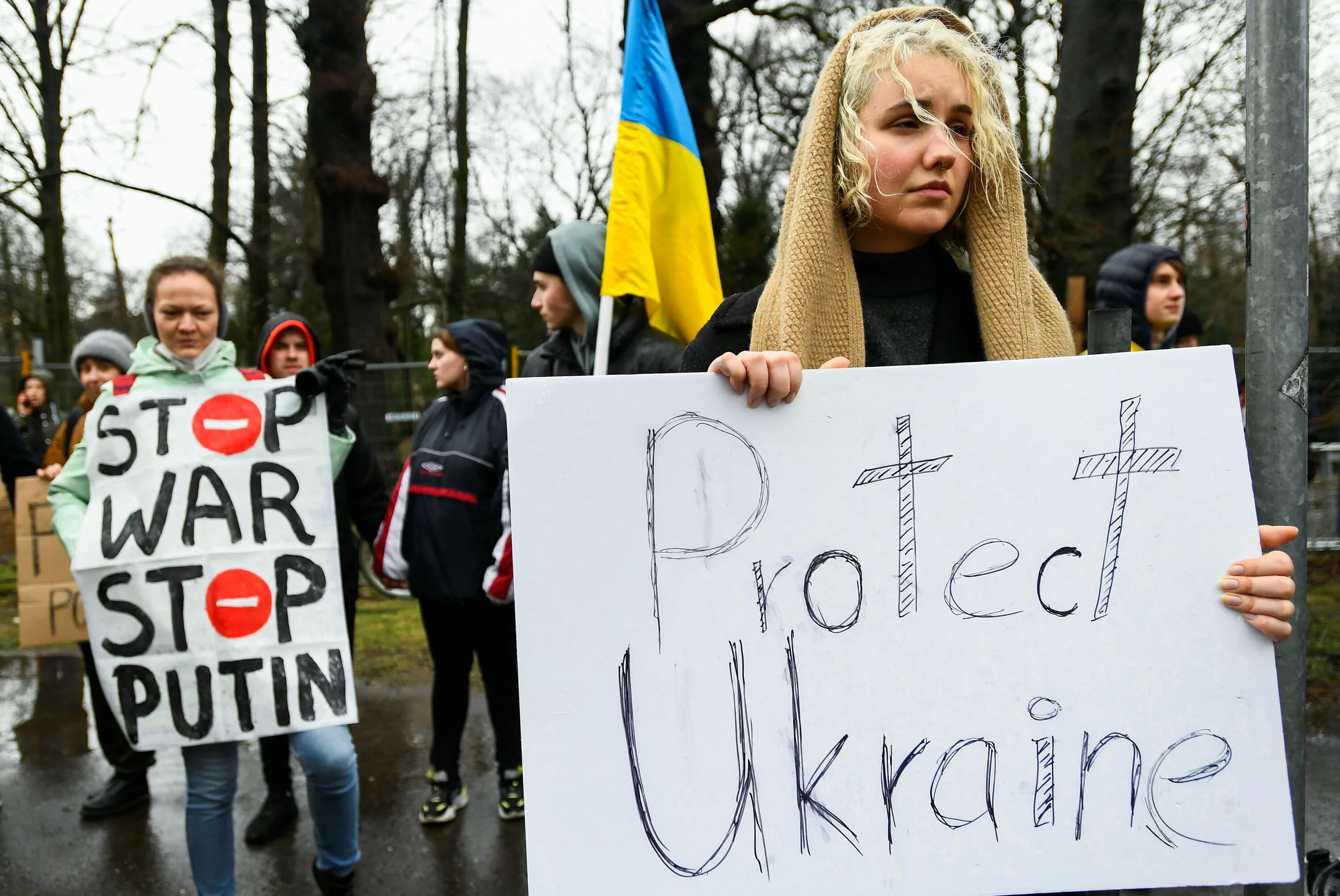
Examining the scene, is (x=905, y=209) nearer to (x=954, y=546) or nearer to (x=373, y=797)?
(x=954, y=546)

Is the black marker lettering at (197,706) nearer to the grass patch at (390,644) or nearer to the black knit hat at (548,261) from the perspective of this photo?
the black knit hat at (548,261)

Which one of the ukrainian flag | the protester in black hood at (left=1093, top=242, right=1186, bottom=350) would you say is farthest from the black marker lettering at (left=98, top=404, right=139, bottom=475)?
the protester in black hood at (left=1093, top=242, right=1186, bottom=350)

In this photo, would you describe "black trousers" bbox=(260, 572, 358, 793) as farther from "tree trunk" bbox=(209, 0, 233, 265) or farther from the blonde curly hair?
"tree trunk" bbox=(209, 0, 233, 265)

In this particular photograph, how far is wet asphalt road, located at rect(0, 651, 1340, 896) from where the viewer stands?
126 inches

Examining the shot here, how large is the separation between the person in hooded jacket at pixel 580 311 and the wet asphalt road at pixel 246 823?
65.1 inches

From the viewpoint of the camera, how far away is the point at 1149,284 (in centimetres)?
368

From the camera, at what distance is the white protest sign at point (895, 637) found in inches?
48.1

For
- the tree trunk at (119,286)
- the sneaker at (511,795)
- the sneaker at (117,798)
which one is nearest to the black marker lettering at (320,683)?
the sneaker at (511,795)

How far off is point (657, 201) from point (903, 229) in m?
2.06

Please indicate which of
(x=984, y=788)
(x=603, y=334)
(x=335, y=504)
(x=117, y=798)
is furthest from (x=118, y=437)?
(x=984, y=788)

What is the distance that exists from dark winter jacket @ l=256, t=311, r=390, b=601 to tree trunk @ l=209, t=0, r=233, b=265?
897cm

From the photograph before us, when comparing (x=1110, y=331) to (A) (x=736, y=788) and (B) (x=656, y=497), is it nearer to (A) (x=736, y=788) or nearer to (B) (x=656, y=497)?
(B) (x=656, y=497)

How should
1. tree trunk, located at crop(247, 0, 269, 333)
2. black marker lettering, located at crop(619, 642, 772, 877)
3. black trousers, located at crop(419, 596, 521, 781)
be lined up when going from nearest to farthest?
1. black marker lettering, located at crop(619, 642, 772, 877)
2. black trousers, located at crop(419, 596, 521, 781)
3. tree trunk, located at crop(247, 0, 269, 333)

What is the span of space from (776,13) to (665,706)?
8.38 m
